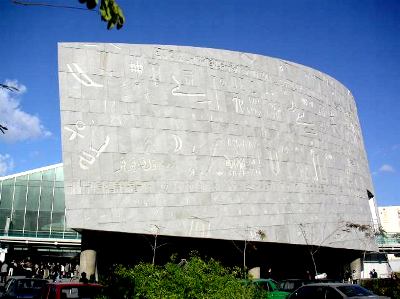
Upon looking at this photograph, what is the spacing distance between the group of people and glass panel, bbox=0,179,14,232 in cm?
410

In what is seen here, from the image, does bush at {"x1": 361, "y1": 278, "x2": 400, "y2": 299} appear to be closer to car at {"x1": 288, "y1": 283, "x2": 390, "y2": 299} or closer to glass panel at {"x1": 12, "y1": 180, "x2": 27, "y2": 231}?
car at {"x1": 288, "y1": 283, "x2": 390, "y2": 299}

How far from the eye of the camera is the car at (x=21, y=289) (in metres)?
12.6

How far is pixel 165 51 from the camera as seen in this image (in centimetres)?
2942

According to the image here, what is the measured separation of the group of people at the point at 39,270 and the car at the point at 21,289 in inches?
352

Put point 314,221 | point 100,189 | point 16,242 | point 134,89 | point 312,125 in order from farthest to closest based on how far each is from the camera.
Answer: point 16,242 < point 312,125 < point 314,221 < point 134,89 < point 100,189

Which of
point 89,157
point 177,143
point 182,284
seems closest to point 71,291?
point 182,284

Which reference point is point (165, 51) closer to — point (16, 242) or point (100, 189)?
point (100, 189)

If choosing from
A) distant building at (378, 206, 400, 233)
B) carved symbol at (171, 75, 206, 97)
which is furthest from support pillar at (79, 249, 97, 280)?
distant building at (378, 206, 400, 233)

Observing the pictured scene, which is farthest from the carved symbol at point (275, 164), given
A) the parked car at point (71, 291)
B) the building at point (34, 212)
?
the parked car at point (71, 291)

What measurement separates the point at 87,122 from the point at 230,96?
35.4ft

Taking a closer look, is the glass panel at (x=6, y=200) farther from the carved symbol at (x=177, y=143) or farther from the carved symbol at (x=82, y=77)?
the carved symbol at (x=177, y=143)

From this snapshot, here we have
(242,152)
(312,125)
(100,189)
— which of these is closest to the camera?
(100,189)

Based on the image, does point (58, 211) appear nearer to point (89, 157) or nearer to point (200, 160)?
point (89, 157)

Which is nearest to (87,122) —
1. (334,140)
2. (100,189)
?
(100,189)
